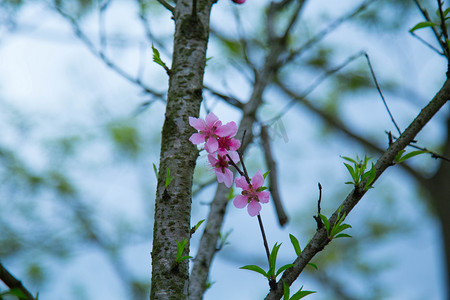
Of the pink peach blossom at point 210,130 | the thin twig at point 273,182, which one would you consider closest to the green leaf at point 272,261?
the pink peach blossom at point 210,130

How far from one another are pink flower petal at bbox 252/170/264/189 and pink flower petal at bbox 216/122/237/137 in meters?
0.11

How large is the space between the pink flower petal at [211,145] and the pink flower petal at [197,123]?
0.03 m

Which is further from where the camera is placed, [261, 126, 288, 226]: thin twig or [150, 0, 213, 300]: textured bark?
[261, 126, 288, 226]: thin twig

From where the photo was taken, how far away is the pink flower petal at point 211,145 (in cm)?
90

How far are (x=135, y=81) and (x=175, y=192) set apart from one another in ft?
2.48

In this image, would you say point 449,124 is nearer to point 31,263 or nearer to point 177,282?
point 177,282

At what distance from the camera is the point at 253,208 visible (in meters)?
0.93

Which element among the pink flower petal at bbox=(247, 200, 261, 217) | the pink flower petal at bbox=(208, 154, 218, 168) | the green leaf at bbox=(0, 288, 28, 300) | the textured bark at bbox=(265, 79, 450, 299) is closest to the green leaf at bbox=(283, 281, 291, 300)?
the textured bark at bbox=(265, 79, 450, 299)

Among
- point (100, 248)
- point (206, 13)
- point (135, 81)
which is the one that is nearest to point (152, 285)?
point (206, 13)

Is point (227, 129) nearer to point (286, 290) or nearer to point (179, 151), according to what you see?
point (179, 151)

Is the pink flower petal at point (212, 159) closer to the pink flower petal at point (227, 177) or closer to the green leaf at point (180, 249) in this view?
the pink flower petal at point (227, 177)

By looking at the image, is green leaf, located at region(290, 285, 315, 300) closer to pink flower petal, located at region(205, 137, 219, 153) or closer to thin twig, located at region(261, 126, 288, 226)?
pink flower petal, located at region(205, 137, 219, 153)

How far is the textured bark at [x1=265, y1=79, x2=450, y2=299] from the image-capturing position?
0.83 metres

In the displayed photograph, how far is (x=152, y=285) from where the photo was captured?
0.86 meters
